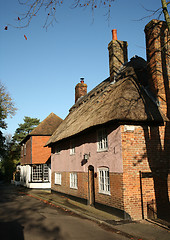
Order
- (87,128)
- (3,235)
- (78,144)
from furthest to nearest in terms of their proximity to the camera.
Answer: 1. (78,144)
2. (87,128)
3. (3,235)

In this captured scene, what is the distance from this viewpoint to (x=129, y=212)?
955 centimetres

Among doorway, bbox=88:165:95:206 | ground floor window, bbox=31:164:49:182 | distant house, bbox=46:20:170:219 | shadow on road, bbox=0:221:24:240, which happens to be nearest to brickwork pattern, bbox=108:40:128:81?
distant house, bbox=46:20:170:219

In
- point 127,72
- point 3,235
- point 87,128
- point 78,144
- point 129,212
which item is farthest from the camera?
point 78,144

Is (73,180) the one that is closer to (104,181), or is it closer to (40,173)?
(104,181)

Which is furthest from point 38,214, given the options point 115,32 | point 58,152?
point 115,32

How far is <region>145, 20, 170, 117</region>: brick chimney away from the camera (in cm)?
1153

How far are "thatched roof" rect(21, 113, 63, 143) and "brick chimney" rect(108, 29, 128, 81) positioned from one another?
42.5 ft

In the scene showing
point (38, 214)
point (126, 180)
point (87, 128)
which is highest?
point (87, 128)

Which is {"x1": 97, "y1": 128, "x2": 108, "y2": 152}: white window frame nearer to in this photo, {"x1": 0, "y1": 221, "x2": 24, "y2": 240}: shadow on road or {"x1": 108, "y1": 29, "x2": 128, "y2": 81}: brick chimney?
{"x1": 108, "y1": 29, "x2": 128, "y2": 81}: brick chimney

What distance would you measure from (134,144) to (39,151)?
17282mm

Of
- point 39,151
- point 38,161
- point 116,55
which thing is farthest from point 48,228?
point 39,151

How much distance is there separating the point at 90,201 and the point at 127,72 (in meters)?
8.80

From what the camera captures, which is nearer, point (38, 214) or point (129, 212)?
point (129, 212)

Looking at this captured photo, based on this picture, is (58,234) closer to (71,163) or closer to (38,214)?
(38,214)
